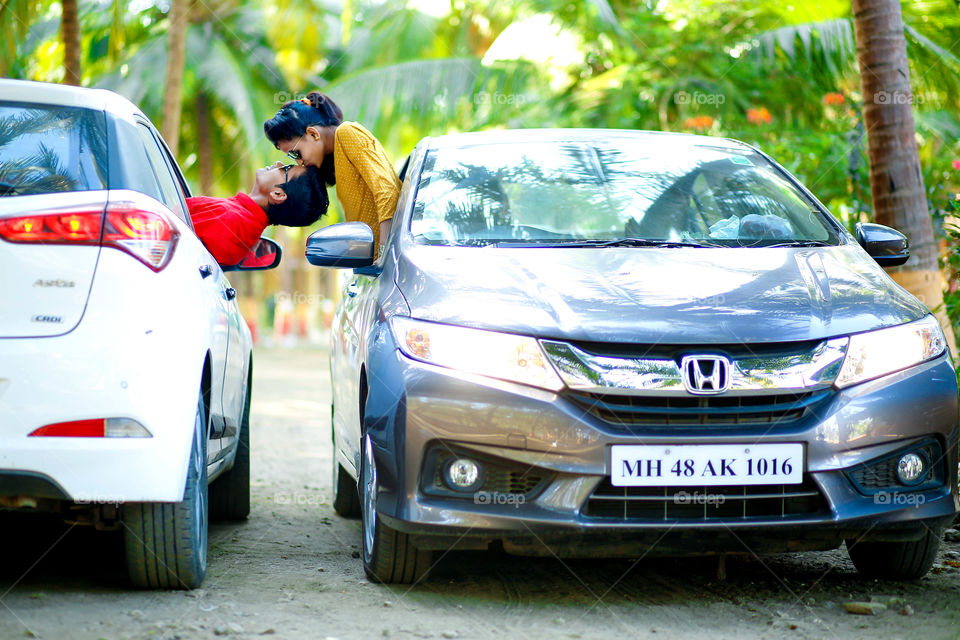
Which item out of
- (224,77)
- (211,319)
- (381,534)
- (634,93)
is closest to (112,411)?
(211,319)

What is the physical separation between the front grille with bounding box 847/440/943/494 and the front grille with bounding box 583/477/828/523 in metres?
0.15

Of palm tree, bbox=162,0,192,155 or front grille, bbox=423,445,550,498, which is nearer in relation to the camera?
front grille, bbox=423,445,550,498

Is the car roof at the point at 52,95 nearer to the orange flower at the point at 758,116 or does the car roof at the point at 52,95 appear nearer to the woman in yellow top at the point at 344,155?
the woman in yellow top at the point at 344,155

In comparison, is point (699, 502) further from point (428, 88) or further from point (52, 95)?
point (428, 88)

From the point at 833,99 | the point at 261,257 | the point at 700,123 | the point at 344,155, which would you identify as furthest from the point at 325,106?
the point at 833,99

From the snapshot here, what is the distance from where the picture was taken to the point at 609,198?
4.60 meters

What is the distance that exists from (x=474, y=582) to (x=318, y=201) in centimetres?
217

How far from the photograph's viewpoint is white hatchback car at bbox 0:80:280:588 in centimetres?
331

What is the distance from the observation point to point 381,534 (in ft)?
12.7

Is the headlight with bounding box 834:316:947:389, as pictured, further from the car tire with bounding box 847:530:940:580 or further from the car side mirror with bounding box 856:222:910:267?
the car side mirror with bounding box 856:222:910:267

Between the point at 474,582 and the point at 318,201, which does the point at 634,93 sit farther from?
the point at 474,582

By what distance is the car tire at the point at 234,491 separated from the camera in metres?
5.64

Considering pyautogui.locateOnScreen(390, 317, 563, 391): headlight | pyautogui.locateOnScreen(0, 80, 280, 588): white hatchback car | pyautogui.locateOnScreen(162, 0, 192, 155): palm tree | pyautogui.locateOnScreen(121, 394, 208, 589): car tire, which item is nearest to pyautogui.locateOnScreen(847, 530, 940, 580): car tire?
pyautogui.locateOnScreen(390, 317, 563, 391): headlight

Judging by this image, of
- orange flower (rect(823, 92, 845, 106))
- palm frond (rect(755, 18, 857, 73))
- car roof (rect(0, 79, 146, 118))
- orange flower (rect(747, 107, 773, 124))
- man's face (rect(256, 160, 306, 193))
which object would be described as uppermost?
car roof (rect(0, 79, 146, 118))
